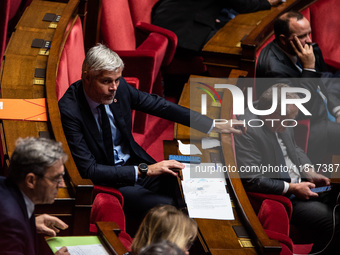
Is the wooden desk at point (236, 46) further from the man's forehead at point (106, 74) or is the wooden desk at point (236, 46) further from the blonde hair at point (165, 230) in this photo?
the blonde hair at point (165, 230)

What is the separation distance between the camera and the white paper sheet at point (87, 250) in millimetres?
849

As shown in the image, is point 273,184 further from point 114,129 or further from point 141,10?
point 141,10

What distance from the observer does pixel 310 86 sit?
1615 mm

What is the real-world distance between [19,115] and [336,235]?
0.82 m

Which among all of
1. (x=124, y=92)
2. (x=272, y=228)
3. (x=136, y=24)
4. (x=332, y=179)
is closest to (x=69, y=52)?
(x=124, y=92)

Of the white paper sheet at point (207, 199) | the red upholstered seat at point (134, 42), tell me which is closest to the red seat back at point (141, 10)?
the red upholstered seat at point (134, 42)

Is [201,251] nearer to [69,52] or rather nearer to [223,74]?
[69,52]

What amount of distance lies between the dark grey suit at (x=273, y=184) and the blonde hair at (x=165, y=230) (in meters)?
0.54

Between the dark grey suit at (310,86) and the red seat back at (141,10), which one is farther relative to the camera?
the red seat back at (141,10)

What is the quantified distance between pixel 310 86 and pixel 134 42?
57cm

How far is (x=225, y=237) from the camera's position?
3.40 feet

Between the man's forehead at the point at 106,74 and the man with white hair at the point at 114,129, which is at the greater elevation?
the man's forehead at the point at 106,74

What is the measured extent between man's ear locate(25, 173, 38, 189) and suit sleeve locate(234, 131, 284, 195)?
0.60 metres

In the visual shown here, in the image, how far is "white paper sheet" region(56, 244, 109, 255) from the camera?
0.85 meters
